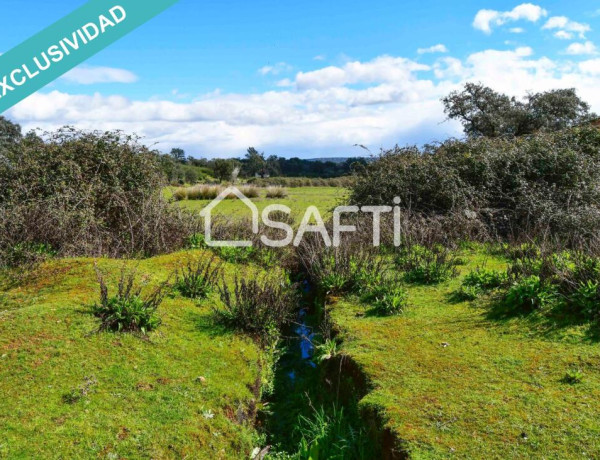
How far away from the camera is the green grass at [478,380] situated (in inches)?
142

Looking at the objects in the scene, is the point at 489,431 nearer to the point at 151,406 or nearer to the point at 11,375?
the point at 151,406

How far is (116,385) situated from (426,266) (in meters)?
5.36

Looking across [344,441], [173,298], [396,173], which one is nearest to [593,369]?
[344,441]

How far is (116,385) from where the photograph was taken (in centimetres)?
448

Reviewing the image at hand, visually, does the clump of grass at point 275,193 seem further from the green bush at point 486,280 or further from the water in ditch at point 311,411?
the green bush at point 486,280

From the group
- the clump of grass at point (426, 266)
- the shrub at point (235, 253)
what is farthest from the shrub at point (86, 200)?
the clump of grass at point (426, 266)

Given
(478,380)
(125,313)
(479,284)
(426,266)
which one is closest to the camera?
(478,380)

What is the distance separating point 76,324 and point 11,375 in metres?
1.06

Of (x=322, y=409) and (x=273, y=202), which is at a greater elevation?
(x=273, y=202)

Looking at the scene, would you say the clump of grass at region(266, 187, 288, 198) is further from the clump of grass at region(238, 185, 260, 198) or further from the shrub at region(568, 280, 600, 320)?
the shrub at region(568, 280, 600, 320)

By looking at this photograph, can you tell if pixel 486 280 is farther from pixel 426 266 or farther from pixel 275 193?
pixel 275 193

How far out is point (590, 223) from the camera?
10.1m

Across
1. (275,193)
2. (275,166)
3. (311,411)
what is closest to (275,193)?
(275,193)

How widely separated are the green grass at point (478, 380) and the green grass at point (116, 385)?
140 cm
